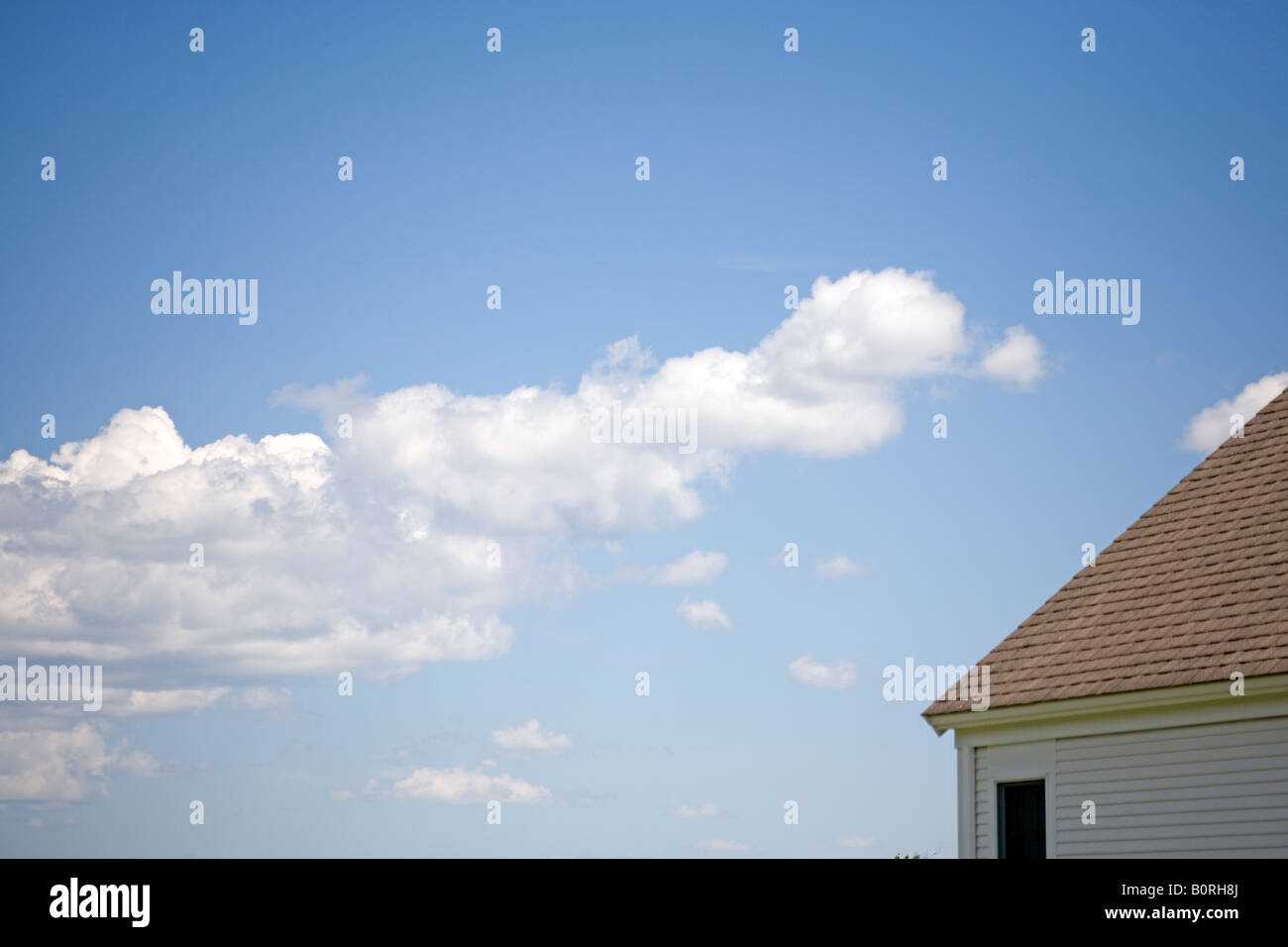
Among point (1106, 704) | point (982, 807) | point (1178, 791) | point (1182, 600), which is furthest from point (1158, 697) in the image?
point (982, 807)

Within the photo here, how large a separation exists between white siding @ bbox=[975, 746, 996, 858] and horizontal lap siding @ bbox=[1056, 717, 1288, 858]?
1.09 meters

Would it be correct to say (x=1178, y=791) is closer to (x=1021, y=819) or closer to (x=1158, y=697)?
(x=1158, y=697)

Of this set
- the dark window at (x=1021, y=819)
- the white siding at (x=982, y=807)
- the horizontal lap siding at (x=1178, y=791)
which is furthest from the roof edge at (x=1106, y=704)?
the dark window at (x=1021, y=819)

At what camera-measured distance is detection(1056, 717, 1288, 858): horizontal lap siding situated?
15227mm

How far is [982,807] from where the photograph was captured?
723 inches

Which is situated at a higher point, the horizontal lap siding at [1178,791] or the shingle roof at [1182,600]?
the shingle roof at [1182,600]

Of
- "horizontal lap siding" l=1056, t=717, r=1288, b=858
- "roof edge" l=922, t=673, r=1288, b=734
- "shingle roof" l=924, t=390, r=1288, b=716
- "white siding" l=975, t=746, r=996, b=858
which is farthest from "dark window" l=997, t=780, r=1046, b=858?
"shingle roof" l=924, t=390, r=1288, b=716

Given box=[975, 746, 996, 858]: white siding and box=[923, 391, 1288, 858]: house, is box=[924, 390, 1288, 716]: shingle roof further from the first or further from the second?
box=[975, 746, 996, 858]: white siding

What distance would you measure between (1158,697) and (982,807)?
3.17 metres

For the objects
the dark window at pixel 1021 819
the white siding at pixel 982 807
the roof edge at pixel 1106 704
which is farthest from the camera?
the white siding at pixel 982 807

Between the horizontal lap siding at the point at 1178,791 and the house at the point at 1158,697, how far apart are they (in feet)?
0.06

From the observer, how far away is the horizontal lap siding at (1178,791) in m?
15.2

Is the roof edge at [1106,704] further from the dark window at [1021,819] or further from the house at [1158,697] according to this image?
the dark window at [1021,819]
